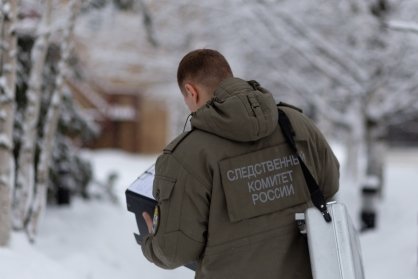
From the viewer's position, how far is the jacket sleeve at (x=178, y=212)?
215 centimetres

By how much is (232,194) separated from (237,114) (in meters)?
0.30

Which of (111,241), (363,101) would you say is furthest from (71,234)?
(363,101)

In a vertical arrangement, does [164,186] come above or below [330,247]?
above

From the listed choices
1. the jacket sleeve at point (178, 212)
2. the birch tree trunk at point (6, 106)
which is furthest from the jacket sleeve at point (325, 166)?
the birch tree trunk at point (6, 106)

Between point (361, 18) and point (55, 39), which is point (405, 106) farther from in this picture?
point (55, 39)

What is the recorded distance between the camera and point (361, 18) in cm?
873

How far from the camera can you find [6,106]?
4.30 metres

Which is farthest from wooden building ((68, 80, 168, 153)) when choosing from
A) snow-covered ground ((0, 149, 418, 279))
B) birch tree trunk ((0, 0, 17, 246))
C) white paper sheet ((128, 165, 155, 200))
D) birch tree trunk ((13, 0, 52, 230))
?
white paper sheet ((128, 165, 155, 200))

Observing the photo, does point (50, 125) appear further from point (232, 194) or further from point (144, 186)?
point (232, 194)

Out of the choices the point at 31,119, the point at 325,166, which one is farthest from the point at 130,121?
the point at 325,166

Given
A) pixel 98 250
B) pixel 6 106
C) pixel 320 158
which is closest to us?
pixel 320 158

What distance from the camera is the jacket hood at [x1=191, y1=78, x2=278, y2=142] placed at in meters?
2.16

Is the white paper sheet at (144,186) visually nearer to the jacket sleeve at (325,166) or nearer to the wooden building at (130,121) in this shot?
the jacket sleeve at (325,166)

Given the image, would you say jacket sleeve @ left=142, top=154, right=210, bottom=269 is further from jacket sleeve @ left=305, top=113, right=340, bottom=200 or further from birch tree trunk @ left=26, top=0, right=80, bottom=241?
birch tree trunk @ left=26, top=0, right=80, bottom=241
